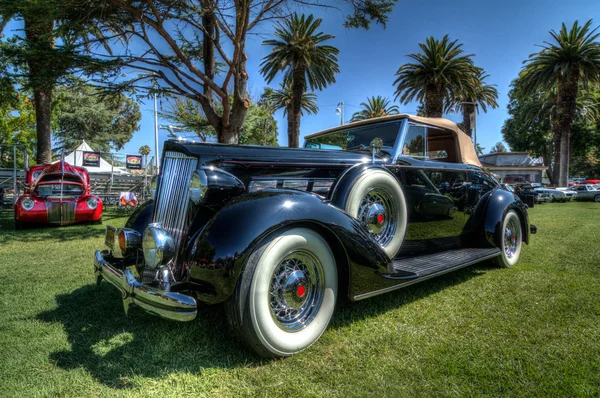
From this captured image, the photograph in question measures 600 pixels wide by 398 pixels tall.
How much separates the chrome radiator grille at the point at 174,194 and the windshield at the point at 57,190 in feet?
25.0

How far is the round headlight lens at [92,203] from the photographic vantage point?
8625 millimetres

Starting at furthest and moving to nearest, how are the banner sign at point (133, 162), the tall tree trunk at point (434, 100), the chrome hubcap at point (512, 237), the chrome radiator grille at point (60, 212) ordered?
the tall tree trunk at point (434, 100), the banner sign at point (133, 162), the chrome radiator grille at point (60, 212), the chrome hubcap at point (512, 237)

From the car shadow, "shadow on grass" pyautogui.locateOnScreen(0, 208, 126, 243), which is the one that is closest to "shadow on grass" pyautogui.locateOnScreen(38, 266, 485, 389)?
the car shadow

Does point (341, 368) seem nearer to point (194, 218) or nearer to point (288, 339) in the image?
point (288, 339)

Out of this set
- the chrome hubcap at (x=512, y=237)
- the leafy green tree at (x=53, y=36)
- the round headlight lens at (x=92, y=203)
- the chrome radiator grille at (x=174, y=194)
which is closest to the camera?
the chrome radiator grille at (x=174, y=194)

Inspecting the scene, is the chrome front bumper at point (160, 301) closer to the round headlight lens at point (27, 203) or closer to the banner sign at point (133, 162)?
the round headlight lens at point (27, 203)

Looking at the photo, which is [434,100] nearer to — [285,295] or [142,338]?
[285,295]

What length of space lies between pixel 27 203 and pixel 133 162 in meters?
10.1

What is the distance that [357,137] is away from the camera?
4.09m

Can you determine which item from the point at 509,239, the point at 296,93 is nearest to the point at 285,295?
the point at 509,239

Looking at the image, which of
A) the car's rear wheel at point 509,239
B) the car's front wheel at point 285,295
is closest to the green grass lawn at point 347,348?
the car's front wheel at point 285,295

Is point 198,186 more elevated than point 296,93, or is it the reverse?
point 296,93

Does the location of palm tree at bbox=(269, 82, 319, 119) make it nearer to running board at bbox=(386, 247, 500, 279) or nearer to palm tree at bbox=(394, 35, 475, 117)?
palm tree at bbox=(394, 35, 475, 117)

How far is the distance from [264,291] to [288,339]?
36 centimetres
